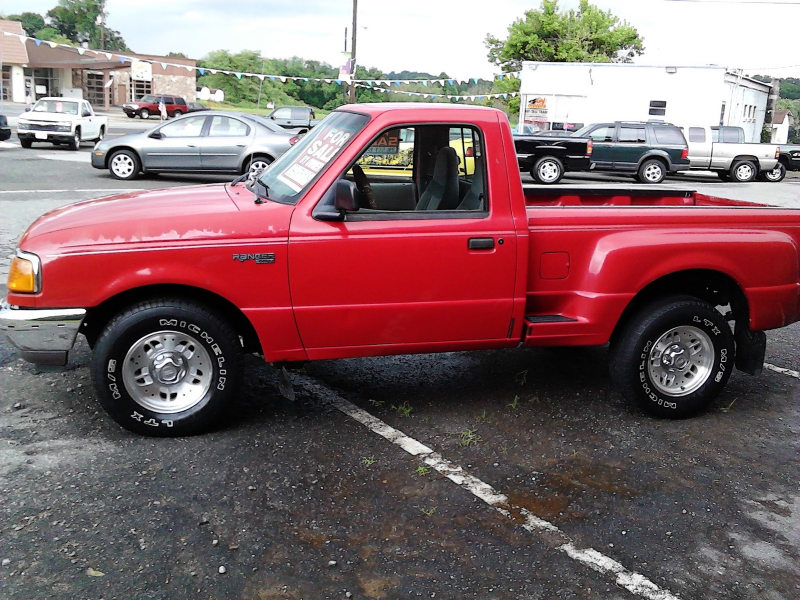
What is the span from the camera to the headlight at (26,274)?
14.4 feet

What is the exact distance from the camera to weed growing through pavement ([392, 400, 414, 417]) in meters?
5.24

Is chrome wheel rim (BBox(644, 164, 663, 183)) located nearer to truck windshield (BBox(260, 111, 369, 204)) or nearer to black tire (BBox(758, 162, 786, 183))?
black tire (BBox(758, 162, 786, 183))

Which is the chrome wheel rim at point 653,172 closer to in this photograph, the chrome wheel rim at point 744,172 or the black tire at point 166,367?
the chrome wheel rim at point 744,172

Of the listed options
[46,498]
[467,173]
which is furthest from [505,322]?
[46,498]

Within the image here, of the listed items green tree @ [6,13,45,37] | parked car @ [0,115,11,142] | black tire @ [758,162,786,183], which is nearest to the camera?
parked car @ [0,115,11,142]

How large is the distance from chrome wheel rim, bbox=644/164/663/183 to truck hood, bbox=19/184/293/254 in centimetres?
2007

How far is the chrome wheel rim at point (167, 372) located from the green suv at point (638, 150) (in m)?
19.8

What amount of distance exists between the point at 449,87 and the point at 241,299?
36.8m

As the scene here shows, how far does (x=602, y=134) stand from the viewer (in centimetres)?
2317

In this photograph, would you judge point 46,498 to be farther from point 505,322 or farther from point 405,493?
point 505,322

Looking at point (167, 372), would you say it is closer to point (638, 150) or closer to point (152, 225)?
point (152, 225)

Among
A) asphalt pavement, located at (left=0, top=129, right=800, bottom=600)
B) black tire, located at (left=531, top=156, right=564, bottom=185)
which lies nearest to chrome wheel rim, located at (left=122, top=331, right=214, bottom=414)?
asphalt pavement, located at (left=0, top=129, right=800, bottom=600)

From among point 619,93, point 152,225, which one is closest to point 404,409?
point 152,225

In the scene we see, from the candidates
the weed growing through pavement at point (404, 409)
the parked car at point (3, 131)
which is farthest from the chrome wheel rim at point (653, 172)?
the weed growing through pavement at point (404, 409)
